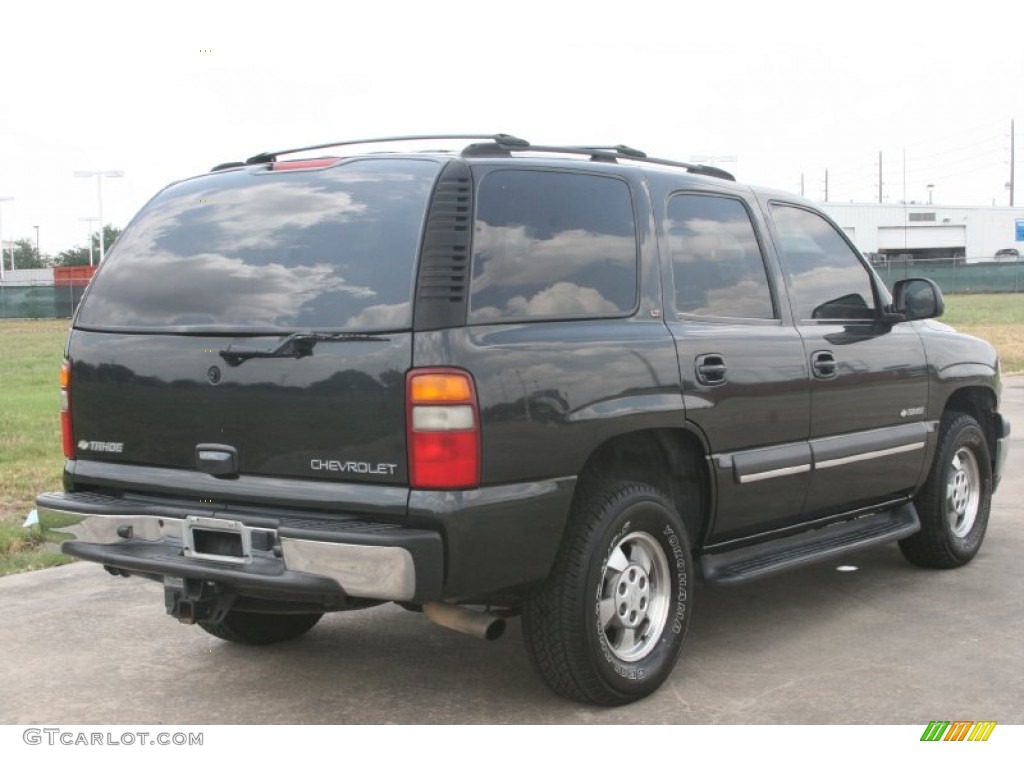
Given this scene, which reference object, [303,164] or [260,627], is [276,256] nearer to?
[303,164]

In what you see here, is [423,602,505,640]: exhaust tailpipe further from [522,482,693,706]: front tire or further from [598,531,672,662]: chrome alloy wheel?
[598,531,672,662]: chrome alloy wheel

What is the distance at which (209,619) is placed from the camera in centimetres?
430

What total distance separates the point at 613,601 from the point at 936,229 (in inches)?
3325

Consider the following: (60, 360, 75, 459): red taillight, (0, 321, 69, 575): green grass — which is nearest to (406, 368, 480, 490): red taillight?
(60, 360, 75, 459): red taillight

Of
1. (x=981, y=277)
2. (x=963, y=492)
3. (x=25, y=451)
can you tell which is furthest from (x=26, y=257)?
(x=963, y=492)

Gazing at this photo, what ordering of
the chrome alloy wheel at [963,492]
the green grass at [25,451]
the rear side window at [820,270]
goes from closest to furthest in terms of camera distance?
1. the rear side window at [820,270]
2. the chrome alloy wheel at [963,492]
3. the green grass at [25,451]

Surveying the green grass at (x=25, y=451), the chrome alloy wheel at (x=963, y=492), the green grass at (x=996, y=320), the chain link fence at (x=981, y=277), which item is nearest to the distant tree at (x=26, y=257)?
the chain link fence at (x=981, y=277)

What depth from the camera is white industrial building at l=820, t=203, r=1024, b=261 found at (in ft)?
267

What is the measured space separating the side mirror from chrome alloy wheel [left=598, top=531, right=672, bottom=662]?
7.06 ft

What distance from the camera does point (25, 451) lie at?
1027 centimetres

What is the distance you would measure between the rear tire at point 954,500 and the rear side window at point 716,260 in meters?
1.69

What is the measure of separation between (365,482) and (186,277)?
42.2 inches

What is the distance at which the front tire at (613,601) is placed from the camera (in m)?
4.22

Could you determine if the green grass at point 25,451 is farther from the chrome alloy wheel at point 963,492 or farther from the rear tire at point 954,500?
the chrome alloy wheel at point 963,492
